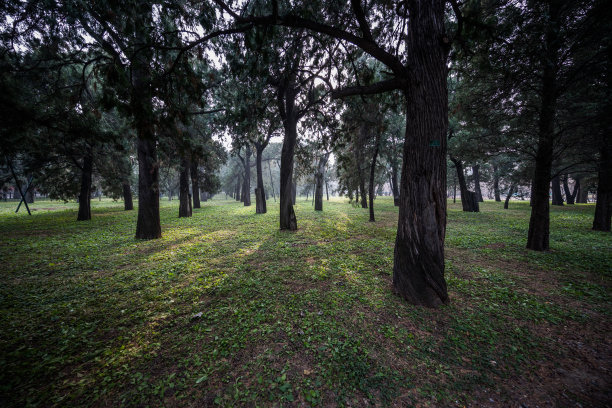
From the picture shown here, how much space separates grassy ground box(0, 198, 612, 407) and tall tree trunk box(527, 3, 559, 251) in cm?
106

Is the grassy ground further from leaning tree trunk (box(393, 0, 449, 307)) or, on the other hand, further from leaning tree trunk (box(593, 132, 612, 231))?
leaning tree trunk (box(593, 132, 612, 231))

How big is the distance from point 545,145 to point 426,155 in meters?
6.33

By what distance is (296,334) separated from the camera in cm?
309

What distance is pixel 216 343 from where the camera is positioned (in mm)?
2922

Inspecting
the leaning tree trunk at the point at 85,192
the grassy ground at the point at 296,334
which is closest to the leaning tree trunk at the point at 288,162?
the grassy ground at the point at 296,334

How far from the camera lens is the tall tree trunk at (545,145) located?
18.8 ft

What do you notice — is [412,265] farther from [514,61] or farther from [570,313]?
[514,61]

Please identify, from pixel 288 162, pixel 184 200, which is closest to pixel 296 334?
pixel 288 162

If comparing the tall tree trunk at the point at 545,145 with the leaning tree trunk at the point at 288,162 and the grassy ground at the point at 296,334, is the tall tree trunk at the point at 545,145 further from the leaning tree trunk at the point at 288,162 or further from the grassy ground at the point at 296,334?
the leaning tree trunk at the point at 288,162

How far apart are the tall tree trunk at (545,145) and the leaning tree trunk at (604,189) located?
363 centimetres

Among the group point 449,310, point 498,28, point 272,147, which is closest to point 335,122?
point 498,28

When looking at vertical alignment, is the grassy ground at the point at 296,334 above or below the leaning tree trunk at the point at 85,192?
below

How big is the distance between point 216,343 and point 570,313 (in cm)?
600

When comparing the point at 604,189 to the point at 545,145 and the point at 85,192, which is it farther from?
the point at 85,192
